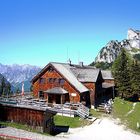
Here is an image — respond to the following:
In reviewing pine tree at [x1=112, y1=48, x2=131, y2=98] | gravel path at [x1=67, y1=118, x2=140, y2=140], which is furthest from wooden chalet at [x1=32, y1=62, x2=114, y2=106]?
gravel path at [x1=67, y1=118, x2=140, y2=140]

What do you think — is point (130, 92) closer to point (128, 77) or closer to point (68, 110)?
point (128, 77)

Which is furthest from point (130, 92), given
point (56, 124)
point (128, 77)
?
point (56, 124)

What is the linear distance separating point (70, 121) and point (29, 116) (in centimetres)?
759

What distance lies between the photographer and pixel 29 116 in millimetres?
32344

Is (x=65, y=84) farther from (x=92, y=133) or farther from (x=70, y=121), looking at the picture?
(x=92, y=133)

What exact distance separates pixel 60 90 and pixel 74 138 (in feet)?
68.6

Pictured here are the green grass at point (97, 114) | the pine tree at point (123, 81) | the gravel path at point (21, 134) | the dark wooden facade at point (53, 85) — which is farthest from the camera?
the pine tree at point (123, 81)

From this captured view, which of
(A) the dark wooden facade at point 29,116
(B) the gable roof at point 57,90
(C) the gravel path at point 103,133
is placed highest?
(B) the gable roof at point 57,90

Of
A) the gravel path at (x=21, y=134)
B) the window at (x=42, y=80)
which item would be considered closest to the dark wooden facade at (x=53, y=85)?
the window at (x=42, y=80)

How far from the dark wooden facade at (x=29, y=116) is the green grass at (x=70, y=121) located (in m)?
4.33

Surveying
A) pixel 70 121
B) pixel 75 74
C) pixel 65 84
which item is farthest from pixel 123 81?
pixel 70 121

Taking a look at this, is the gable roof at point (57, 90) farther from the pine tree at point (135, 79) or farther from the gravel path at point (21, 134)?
the pine tree at point (135, 79)

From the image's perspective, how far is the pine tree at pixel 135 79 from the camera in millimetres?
64500

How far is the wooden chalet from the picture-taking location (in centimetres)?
4976
